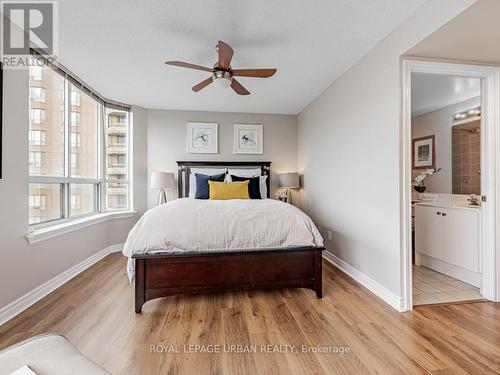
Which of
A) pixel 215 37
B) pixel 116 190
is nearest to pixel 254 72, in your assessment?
pixel 215 37

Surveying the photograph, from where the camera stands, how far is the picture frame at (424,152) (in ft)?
13.2

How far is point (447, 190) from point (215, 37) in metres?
3.90

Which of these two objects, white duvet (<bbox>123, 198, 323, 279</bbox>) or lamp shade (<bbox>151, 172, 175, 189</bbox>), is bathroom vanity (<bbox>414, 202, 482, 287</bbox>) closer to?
white duvet (<bbox>123, 198, 323, 279</bbox>)

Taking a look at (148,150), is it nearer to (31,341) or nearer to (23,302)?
(23,302)

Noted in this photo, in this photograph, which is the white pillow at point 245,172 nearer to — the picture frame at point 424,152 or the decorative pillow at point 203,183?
the decorative pillow at point 203,183

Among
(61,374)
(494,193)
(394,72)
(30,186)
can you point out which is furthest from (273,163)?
(61,374)

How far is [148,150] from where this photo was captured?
4363 mm

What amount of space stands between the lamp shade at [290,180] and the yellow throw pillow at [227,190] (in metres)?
0.98

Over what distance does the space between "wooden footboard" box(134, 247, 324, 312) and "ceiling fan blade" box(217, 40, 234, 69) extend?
1746mm

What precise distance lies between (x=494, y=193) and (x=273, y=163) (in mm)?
3080

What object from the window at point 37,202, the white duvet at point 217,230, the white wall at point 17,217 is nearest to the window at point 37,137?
the white wall at point 17,217

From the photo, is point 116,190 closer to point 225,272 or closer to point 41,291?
point 41,291

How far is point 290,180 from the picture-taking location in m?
4.38

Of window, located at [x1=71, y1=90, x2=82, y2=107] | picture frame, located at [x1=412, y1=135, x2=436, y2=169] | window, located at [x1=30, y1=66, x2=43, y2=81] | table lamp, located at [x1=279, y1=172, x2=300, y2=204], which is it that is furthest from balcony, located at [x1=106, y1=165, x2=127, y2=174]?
picture frame, located at [x1=412, y1=135, x2=436, y2=169]
